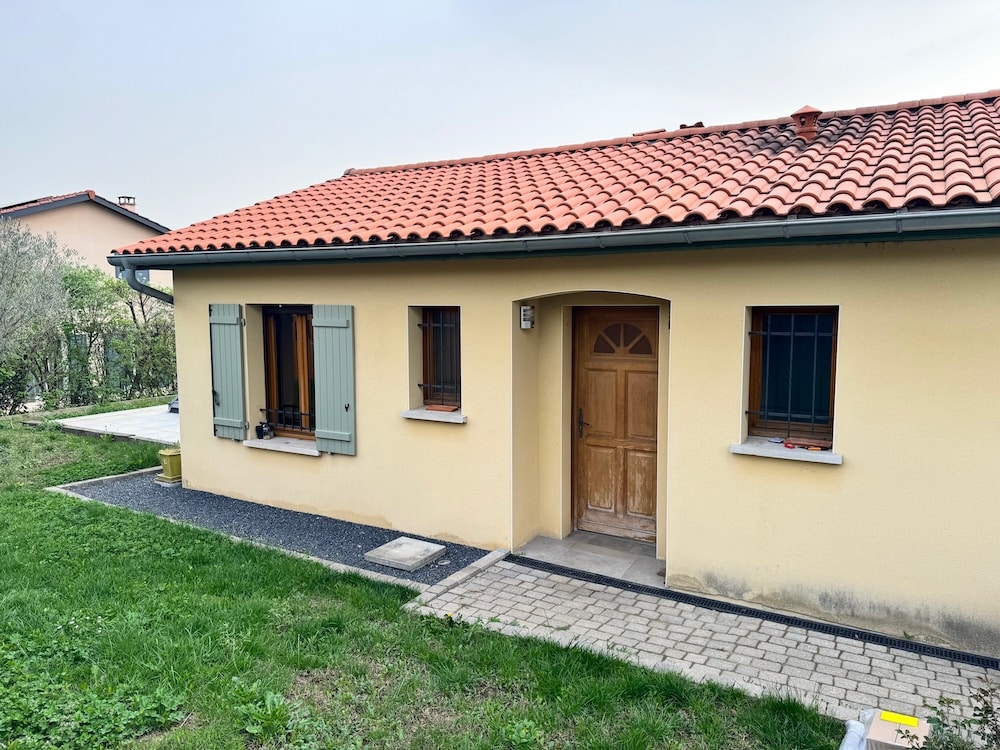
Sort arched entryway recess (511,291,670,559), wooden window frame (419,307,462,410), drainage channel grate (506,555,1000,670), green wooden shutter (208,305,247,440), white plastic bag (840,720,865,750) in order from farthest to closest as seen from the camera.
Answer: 1. green wooden shutter (208,305,247,440)
2. wooden window frame (419,307,462,410)
3. arched entryway recess (511,291,670,559)
4. drainage channel grate (506,555,1000,670)
5. white plastic bag (840,720,865,750)

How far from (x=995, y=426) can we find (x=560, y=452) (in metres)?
3.49

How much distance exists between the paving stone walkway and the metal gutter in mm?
2734

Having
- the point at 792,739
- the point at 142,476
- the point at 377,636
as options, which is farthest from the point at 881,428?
the point at 142,476

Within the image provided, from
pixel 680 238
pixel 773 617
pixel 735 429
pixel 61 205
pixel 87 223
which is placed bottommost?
pixel 773 617

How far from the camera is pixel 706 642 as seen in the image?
188 inches

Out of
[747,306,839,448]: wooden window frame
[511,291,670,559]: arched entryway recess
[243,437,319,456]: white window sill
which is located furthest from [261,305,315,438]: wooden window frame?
[747,306,839,448]: wooden window frame

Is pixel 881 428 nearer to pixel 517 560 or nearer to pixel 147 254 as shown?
pixel 517 560

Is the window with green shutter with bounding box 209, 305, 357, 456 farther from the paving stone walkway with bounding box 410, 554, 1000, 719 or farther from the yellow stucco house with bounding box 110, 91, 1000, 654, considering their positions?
the paving stone walkway with bounding box 410, 554, 1000, 719

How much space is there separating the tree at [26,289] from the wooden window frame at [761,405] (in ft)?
40.0

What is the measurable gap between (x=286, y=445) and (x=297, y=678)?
408cm

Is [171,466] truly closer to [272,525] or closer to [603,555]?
[272,525]

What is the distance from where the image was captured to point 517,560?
6.37 m

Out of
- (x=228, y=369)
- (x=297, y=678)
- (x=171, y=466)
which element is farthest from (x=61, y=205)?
(x=297, y=678)

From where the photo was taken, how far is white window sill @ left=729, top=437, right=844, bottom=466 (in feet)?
16.5
